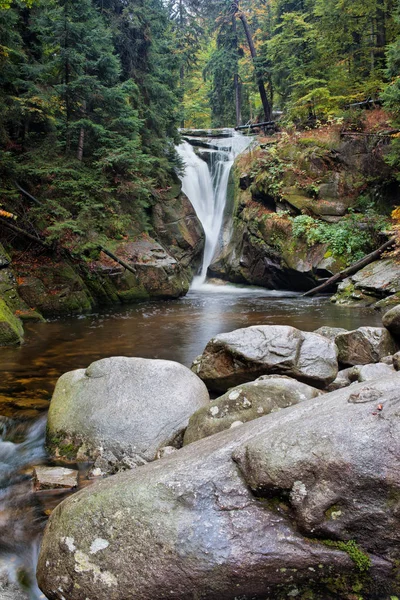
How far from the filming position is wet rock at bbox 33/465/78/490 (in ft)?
12.0

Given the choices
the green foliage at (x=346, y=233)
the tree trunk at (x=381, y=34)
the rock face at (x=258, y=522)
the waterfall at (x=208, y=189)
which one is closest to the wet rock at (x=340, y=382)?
the rock face at (x=258, y=522)

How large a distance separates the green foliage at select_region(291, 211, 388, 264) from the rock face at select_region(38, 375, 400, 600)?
11.9 meters

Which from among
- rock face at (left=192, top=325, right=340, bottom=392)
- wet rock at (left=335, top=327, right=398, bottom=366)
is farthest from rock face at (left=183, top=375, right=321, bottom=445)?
wet rock at (left=335, top=327, right=398, bottom=366)

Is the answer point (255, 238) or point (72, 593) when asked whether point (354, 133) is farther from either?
point (72, 593)

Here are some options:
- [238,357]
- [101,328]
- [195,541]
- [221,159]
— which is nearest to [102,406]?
[238,357]

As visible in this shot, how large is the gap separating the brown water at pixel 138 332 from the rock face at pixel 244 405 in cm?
235

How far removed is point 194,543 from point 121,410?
7.41 ft

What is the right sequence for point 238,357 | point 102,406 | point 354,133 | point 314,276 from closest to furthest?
point 102,406
point 238,357
point 314,276
point 354,133

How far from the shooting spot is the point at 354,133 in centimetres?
1586

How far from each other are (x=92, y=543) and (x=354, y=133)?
17.1 m

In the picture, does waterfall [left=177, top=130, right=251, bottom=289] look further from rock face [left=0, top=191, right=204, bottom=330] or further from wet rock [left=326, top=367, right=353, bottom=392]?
wet rock [left=326, top=367, right=353, bottom=392]

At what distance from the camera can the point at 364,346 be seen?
5.75 m

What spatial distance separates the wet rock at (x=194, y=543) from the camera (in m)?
2.04

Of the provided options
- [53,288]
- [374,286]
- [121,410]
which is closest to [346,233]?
[374,286]
